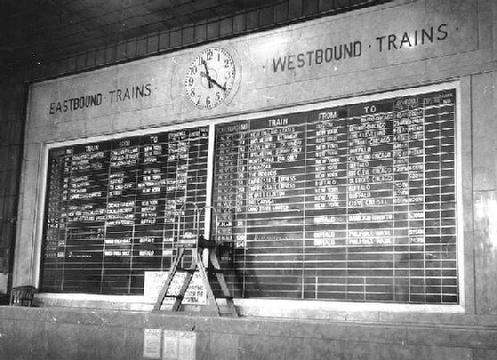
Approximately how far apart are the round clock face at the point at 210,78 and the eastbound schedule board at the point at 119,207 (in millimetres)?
272

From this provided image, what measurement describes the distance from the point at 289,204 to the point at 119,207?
5.67ft

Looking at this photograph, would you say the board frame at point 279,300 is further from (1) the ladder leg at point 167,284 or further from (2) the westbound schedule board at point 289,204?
(1) the ladder leg at point 167,284

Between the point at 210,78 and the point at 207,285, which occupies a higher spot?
the point at 210,78

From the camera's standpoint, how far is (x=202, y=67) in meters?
5.61

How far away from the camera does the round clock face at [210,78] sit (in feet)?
17.8

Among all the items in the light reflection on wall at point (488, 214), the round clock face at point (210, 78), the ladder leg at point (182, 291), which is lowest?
the ladder leg at point (182, 291)

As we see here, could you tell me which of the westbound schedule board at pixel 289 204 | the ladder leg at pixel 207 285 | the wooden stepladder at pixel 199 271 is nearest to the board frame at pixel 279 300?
the westbound schedule board at pixel 289 204

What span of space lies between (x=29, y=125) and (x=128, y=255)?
1950 millimetres

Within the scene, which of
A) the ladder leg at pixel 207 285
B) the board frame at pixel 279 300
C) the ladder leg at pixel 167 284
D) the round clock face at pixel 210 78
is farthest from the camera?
the round clock face at pixel 210 78

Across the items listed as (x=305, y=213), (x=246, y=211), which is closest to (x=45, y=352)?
(x=246, y=211)

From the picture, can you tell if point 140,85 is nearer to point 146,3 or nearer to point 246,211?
point 146,3

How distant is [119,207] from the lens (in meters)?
5.85

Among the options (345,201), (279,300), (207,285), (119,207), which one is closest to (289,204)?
(345,201)

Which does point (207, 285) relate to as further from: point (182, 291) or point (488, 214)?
point (488, 214)
